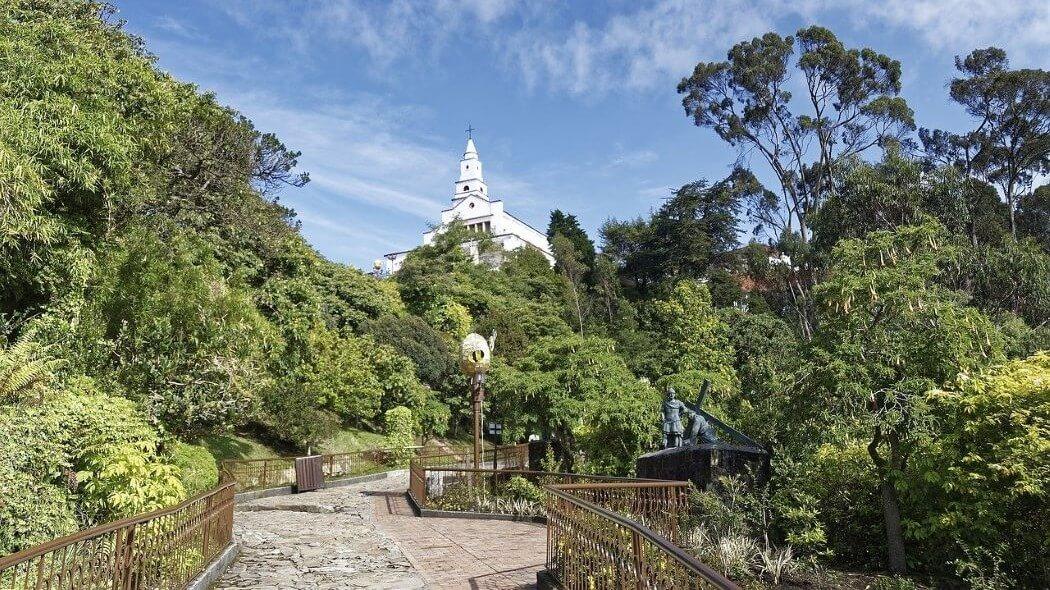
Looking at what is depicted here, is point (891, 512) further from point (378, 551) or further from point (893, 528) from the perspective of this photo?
point (378, 551)

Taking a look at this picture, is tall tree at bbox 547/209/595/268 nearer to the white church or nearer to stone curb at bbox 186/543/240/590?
the white church

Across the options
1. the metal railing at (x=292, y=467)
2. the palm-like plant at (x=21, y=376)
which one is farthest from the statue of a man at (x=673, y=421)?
the palm-like plant at (x=21, y=376)

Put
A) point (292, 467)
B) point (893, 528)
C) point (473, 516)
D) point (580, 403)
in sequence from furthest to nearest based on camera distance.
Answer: point (292, 467) < point (580, 403) < point (473, 516) < point (893, 528)

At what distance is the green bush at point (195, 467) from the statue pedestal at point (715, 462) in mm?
8377

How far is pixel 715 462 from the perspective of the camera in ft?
32.1

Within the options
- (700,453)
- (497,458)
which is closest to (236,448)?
(497,458)

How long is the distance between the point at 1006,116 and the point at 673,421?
93.7 ft

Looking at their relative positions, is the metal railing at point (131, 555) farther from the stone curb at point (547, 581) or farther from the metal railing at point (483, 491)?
the metal railing at point (483, 491)

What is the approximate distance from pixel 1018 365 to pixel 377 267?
219 feet

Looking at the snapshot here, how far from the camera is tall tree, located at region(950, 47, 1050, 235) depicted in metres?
29.8

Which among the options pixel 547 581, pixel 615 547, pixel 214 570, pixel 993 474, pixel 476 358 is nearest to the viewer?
pixel 615 547

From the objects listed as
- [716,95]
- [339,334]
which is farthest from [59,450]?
[716,95]

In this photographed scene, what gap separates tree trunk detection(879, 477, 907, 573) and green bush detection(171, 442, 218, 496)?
10848mm

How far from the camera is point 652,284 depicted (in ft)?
165
